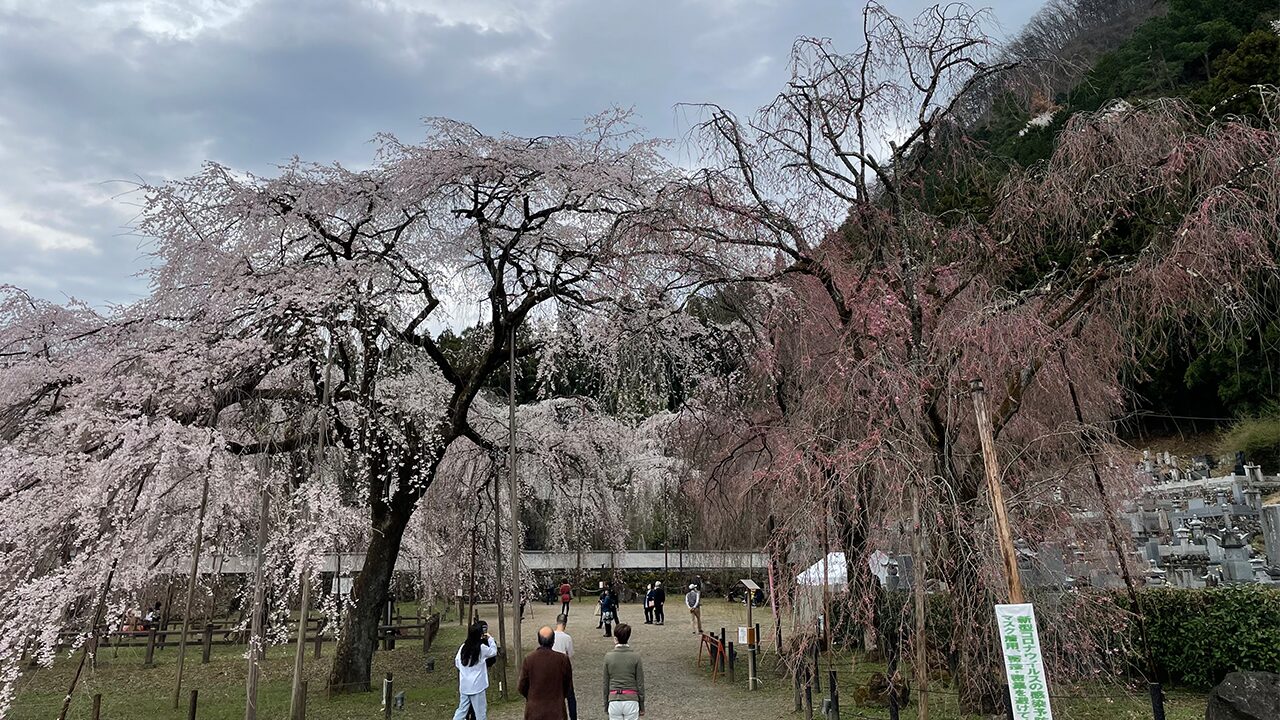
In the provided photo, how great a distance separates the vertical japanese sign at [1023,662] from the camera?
4.85 meters

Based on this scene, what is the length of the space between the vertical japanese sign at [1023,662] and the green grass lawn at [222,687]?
25.3 ft

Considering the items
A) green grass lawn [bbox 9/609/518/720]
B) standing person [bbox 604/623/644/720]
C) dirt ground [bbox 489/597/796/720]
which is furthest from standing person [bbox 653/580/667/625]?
standing person [bbox 604/623/644/720]

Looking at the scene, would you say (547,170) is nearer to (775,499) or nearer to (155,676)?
(775,499)

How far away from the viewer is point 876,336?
7.36 m

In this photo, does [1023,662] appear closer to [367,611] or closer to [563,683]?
[563,683]

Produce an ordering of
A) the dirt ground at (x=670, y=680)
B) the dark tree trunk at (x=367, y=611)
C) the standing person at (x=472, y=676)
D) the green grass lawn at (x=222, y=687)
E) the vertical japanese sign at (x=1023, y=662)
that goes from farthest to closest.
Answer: the dark tree trunk at (x=367, y=611)
the green grass lawn at (x=222, y=687)
the dirt ground at (x=670, y=680)
the standing person at (x=472, y=676)
the vertical japanese sign at (x=1023, y=662)

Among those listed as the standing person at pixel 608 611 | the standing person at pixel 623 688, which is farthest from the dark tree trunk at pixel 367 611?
the standing person at pixel 608 611

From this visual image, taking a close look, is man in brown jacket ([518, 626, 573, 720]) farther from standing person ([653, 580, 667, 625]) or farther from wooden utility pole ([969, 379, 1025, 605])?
standing person ([653, 580, 667, 625])

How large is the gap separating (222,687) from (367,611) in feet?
Result: 11.3

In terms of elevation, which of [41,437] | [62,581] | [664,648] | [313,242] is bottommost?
[664,648]

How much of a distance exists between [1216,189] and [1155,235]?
2.35 ft

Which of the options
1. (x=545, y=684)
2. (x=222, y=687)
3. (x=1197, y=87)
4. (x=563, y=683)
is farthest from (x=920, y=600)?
(x=1197, y=87)

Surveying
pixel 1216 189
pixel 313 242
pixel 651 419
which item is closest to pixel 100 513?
pixel 313 242

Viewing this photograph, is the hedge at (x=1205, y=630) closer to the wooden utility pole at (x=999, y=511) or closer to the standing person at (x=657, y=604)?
the wooden utility pole at (x=999, y=511)
